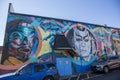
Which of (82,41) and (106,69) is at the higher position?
(82,41)

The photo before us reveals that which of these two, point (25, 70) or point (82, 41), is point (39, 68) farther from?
point (82, 41)

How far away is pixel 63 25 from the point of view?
79.7 feet

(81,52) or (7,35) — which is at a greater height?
(7,35)

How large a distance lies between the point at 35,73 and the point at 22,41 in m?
7.75

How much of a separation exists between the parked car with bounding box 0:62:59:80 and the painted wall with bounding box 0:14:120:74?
5984 millimetres

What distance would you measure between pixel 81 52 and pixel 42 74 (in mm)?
11947

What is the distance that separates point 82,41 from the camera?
25578mm

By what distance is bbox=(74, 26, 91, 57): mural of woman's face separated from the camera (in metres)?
24.9

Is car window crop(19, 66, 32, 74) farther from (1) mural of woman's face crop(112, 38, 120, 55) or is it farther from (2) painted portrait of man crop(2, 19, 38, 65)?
(1) mural of woman's face crop(112, 38, 120, 55)

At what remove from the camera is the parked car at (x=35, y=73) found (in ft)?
41.2

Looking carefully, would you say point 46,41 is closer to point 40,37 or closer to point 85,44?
point 40,37

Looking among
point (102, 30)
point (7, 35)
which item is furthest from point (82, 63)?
point (7, 35)

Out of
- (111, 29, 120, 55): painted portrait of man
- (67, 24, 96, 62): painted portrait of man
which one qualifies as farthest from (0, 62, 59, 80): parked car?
(111, 29, 120, 55): painted portrait of man

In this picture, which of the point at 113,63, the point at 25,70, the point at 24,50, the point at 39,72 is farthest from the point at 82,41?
the point at 25,70
